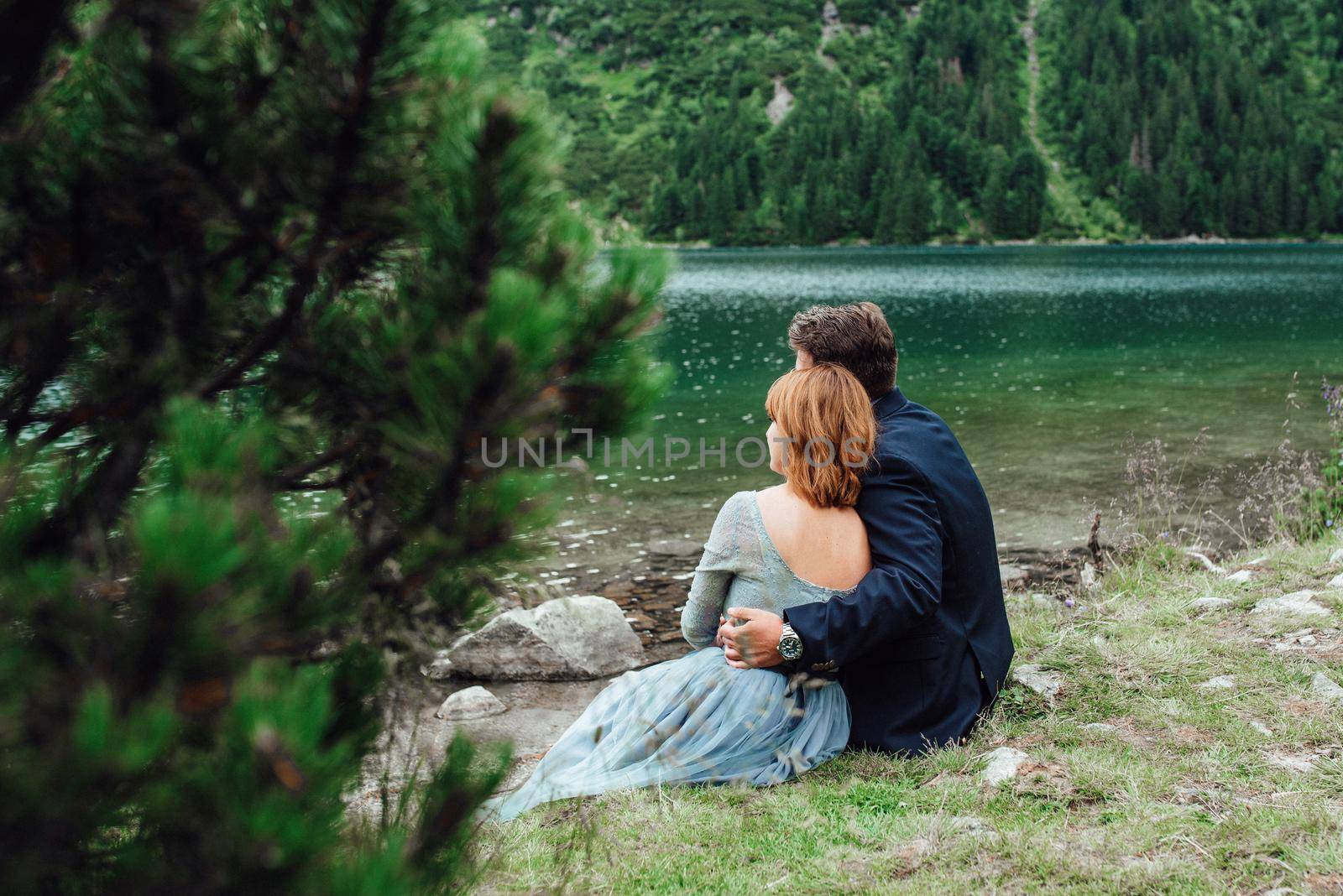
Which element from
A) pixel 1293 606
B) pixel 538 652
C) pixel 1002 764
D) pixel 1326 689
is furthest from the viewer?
pixel 538 652

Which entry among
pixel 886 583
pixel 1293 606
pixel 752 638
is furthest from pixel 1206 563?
pixel 752 638

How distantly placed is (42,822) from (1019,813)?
139 inches

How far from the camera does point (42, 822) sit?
4.65ft

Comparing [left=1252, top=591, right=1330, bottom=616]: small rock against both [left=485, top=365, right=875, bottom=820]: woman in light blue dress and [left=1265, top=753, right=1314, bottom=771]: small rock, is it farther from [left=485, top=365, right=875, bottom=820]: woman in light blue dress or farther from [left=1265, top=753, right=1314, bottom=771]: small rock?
[left=485, top=365, right=875, bottom=820]: woman in light blue dress

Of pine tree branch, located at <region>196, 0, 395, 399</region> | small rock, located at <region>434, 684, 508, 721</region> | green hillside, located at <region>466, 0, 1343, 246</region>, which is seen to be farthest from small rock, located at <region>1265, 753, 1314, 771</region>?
green hillside, located at <region>466, 0, 1343, 246</region>

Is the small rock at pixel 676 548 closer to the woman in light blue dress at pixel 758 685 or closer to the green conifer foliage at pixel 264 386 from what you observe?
the woman in light blue dress at pixel 758 685

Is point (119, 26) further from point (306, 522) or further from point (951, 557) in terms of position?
point (951, 557)

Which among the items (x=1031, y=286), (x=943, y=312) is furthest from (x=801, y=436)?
(x=1031, y=286)

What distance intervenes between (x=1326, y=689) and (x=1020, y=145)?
172118 millimetres

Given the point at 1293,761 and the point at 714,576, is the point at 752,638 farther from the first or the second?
the point at 1293,761

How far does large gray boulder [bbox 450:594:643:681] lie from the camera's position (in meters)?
8.43

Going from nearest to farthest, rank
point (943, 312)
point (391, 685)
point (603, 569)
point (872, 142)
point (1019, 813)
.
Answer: point (391, 685) → point (1019, 813) → point (603, 569) → point (943, 312) → point (872, 142)

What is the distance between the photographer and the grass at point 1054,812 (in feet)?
11.3

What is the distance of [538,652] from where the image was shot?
8461 mm
